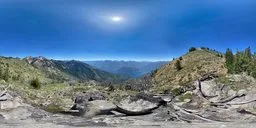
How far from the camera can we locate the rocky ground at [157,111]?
54.5 m

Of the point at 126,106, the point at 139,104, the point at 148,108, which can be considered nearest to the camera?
the point at 126,106

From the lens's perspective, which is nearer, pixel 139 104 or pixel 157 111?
pixel 157 111

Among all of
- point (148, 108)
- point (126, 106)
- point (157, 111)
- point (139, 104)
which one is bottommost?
point (157, 111)

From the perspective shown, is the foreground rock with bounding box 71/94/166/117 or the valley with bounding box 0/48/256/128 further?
the foreground rock with bounding box 71/94/166/117

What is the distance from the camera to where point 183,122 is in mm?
55562

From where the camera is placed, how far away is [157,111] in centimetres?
6016

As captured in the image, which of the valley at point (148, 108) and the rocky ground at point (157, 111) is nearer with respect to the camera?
the rocky ground at point (157, 111)

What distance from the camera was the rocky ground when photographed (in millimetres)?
54500

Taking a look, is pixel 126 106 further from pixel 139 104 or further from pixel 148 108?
pixel 148 108

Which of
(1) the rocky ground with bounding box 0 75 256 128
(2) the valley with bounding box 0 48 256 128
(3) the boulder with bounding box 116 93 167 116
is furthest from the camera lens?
(3) the boulder with bounding box 116 93 167 116

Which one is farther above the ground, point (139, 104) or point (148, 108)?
point (139, 104)

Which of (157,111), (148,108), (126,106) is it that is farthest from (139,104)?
(157,111)

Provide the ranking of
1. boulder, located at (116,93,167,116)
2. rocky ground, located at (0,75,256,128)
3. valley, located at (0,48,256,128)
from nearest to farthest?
1. rocky ground, located at (0,75,256,128)
2. valley, located at (0,48,256,128)
3. boulder, located at (116,93,167,116)

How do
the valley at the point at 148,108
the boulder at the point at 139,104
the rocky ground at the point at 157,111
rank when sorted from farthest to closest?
the boulder at the point at 139,104 < the valley at the point at 148,108 < the rocky ground at the point at 157,111
